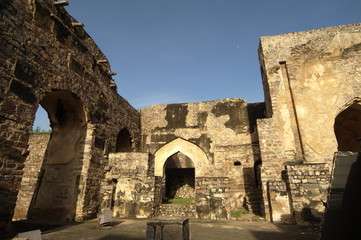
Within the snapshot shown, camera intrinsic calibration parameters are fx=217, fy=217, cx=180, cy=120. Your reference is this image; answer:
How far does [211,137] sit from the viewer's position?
10.6 metres

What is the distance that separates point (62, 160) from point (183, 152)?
17.9ft

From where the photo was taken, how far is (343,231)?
186 centimetres

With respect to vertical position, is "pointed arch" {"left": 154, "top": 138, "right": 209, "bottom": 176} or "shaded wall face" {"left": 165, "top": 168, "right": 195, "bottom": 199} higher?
"pointed arch" {"left": 154, "top": 138, "right": 209, "bottom": 176}

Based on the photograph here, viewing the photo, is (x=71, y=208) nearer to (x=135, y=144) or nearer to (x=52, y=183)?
(x=52, y=183)

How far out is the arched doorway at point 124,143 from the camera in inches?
411

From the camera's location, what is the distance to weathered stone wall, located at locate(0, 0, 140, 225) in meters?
4.39

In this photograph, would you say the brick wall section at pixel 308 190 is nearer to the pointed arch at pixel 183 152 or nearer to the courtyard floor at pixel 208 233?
the courtyard floor at pixel 208 233

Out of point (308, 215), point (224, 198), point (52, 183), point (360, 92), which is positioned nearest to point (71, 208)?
point (52, 183)

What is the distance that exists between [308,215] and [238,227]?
190cm

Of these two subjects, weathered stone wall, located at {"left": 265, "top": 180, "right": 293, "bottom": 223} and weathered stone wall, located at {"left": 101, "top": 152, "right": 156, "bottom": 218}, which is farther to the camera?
weathered stone wall, located at {"left": 101, "top": 152, "right": 156, "bottom": 218}

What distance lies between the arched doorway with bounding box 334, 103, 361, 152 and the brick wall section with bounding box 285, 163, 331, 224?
529 cm

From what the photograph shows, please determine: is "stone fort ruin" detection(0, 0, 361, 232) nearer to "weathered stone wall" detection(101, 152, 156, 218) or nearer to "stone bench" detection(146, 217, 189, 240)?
"weathered stone wall" detection(101, 152, 156, 218)

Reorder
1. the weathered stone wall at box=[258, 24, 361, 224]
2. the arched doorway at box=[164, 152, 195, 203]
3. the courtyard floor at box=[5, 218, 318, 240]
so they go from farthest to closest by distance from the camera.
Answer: the arched doorway at box=[164, 152, 195, 203] → the weathered stone wall at box=[258, 24, 361, 224] → the courtyard floor at box=[5, 218, 318, 240]

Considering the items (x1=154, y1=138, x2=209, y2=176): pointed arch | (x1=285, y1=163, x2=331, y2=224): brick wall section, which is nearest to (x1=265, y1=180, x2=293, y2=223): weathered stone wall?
(x1=285, y1=163, x2=331, y2=224): brick wall section
